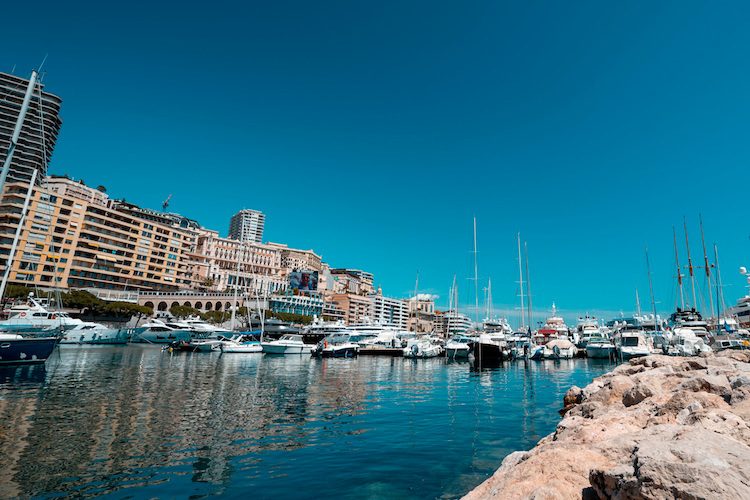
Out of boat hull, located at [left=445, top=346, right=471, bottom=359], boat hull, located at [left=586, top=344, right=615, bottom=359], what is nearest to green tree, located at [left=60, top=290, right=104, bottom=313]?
boat hull, located at [left=445, top=346, right=471, bottom=359]

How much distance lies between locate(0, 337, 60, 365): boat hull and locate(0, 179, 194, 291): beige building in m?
59.6

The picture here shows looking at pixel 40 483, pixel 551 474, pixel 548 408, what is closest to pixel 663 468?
pixel 551 474

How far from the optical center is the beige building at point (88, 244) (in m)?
91.5

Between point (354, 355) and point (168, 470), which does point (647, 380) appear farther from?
point (354, 355)

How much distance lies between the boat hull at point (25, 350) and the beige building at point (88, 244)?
5960 cm

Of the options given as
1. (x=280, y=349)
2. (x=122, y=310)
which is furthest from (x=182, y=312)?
(x=280, y=349)

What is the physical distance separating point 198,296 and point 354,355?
261 ft

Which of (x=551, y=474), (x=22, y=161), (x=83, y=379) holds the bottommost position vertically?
(x=83, y=379)

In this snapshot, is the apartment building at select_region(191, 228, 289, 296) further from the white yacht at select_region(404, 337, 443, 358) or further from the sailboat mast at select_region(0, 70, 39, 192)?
the sailboat mast at select_region(0, 70, 39, 192)

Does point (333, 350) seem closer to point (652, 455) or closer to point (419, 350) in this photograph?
point (419, 350)

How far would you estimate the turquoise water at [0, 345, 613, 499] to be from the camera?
29.9 feet

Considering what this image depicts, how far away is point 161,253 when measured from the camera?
4825 inches

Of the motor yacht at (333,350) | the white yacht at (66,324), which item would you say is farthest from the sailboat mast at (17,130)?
the motor yacht at (333,350)

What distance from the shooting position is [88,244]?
104m
